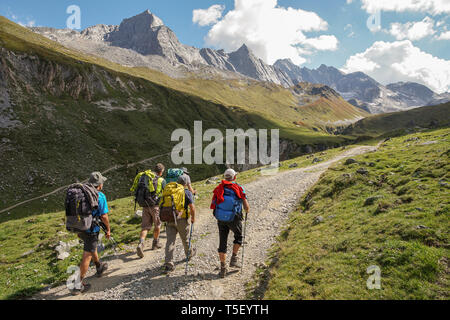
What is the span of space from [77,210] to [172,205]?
3511 mm

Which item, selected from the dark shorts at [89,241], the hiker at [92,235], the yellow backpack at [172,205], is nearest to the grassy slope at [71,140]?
the hiker at [92,235]

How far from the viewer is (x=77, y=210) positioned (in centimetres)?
837

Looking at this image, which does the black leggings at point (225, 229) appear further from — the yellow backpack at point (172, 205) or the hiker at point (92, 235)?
the hiker at point (92, 235)

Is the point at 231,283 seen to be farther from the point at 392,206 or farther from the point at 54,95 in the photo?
the point at 54,95

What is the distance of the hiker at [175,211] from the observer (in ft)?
30.8

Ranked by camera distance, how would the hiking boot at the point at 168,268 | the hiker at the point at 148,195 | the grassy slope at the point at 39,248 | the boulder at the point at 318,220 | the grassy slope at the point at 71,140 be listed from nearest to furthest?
the hiking boot at the point at 168,268, the grassy slope at the point at 39,248, the hiker at the point at 148,195, the boulder at the point at 318,220, the grassy slope at the point at 71,140

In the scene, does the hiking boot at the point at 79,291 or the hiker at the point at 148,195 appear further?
the hiker at the point at 148,195

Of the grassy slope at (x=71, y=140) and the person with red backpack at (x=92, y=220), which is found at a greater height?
the grassy slope at (x=71, y=140)

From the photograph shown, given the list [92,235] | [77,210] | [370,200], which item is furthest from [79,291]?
[370,200]

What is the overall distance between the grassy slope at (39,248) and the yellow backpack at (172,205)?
5678mm

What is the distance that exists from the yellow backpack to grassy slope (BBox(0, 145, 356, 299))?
5678mm

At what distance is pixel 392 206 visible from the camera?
11.3 metres

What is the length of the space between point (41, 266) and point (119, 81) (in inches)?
4294
